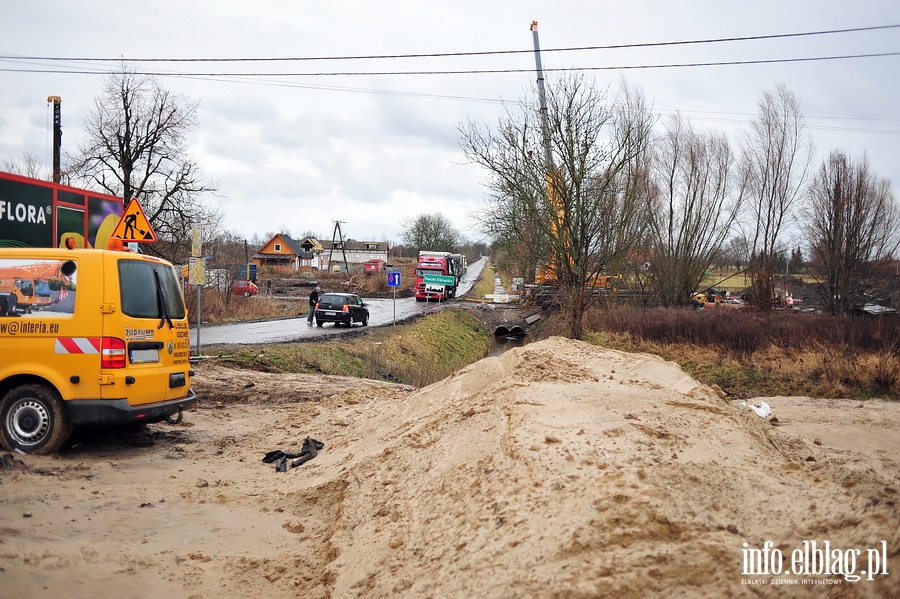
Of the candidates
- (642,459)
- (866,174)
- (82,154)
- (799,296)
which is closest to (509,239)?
(866,174)

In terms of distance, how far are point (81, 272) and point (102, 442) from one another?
7.33 ft

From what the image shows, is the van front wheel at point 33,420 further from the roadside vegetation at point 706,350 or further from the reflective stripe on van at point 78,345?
the roadside vegetation at point 706,350

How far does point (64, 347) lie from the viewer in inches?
283

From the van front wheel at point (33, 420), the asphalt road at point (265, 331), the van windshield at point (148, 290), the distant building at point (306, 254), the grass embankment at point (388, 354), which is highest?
the distant building at point (306, 254)

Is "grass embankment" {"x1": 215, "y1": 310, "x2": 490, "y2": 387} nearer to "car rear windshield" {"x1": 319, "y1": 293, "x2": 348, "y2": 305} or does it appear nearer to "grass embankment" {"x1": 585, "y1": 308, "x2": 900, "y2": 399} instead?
"car rear windshield" {"x1": 319, "y1": 293, "x2": 348, "y2": 305}

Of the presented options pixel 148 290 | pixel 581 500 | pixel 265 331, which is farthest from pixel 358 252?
pixel 581 500

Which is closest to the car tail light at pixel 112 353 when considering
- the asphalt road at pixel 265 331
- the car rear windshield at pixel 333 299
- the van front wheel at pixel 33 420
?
the van front wheel at pixel 33 420

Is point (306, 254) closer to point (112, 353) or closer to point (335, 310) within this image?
point (335, 310)

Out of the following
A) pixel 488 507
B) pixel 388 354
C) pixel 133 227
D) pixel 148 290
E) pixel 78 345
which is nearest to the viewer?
pixel 488 507

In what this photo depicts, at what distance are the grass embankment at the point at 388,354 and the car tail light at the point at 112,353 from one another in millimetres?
9097

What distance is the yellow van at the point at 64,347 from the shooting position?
23.5ft

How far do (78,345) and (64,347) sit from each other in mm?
157

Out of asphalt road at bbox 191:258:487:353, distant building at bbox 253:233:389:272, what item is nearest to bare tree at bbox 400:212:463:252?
distant building at bbox 253:233:389:272

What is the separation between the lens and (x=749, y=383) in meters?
21.2
